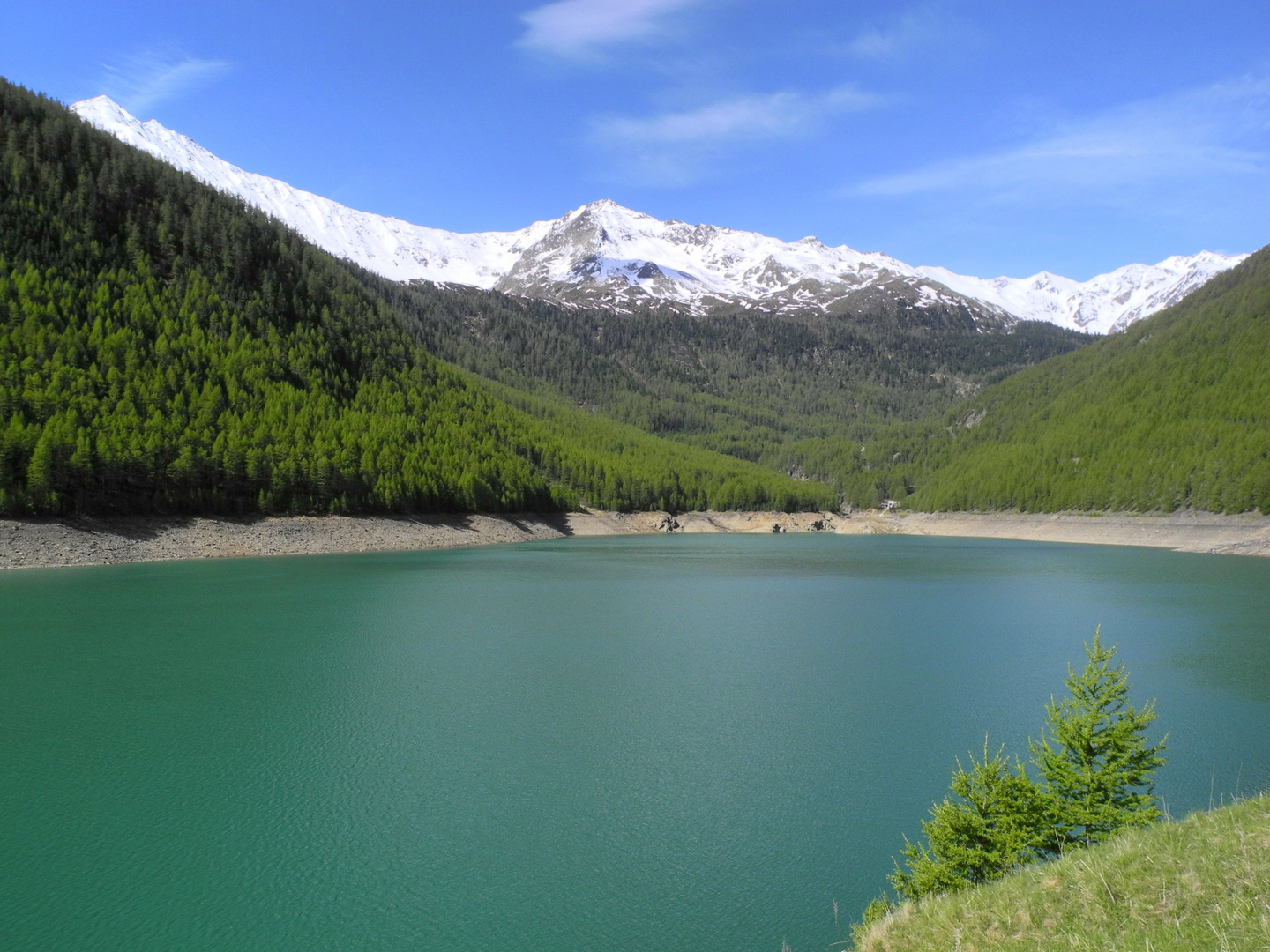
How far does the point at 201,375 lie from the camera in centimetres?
7369

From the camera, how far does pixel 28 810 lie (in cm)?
1323

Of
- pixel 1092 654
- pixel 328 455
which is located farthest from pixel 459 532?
pixel 1092 654

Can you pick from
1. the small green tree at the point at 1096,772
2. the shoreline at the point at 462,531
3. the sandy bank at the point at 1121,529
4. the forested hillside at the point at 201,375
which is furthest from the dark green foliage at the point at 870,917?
the sandy bank at the point at 1121,529

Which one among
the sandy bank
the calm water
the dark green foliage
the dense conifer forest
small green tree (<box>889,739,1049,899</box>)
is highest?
the dense conifer forest

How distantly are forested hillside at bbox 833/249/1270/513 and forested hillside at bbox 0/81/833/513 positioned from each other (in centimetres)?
5889

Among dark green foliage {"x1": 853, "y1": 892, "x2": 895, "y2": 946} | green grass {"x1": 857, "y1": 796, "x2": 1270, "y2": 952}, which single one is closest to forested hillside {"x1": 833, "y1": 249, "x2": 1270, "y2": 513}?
green grass {"x1": 857, "y1": 796, "x2": 1270, "y2": 952}

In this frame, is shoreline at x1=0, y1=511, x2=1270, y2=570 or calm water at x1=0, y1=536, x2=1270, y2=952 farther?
shoreline at x1=0, y1=511, x2=1270, y2=570

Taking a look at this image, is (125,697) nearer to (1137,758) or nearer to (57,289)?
(1137,758)

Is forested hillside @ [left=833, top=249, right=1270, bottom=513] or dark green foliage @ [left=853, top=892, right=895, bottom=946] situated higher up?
forested hillside @ [left=833, top=249, right=1270, bottom=513]

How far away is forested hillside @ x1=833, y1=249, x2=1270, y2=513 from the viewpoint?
296ft

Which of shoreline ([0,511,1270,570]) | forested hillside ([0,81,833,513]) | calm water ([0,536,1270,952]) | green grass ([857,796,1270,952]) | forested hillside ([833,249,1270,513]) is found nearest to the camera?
green grass ([857,796,1270,952])

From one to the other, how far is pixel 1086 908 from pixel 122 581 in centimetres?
4882

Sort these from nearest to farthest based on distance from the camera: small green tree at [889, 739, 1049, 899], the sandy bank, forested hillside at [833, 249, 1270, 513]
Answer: small green tree at [889, 739, 1049, 899], the sandy bank, forested hillside at [833, 249, 1270, 513]

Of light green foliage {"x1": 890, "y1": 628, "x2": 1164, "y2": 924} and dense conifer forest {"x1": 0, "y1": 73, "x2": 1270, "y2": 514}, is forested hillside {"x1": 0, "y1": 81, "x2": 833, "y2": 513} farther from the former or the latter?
light green foliage {"x1": 890, "y1": 628, "x2": 1164, "y2": 924}
